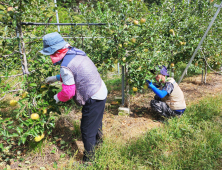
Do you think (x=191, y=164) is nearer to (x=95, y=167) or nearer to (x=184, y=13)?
(x=95, y=167)

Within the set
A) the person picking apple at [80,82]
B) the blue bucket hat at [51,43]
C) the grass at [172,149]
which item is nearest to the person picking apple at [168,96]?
the grass at [172,149]

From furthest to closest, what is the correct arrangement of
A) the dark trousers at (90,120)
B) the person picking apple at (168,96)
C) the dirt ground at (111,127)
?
1. the person picking apple at (168,96)
2. the dirt ground at (111,127)
3. the dark trousers at (90,120)

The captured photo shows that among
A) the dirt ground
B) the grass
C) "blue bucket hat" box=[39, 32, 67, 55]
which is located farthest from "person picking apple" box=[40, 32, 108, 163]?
the dirt ground

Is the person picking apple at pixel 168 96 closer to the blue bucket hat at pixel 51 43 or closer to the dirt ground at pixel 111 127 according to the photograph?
the dirt ground at pixel 111 127

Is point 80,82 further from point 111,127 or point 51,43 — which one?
point 111,127

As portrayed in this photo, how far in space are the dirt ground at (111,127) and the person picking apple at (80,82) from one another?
1.32ft

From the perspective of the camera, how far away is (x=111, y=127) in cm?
277

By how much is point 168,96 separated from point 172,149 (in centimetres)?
98

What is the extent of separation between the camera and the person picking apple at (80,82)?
5.56 ft

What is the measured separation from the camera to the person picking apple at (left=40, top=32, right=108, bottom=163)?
1.70 meters

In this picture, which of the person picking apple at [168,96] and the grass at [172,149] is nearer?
the grass at [172,149]

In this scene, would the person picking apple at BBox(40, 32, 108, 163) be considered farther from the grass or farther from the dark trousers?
the grass

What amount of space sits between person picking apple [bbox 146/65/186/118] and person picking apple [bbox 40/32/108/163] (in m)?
1.19

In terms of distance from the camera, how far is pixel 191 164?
6.26 feet
